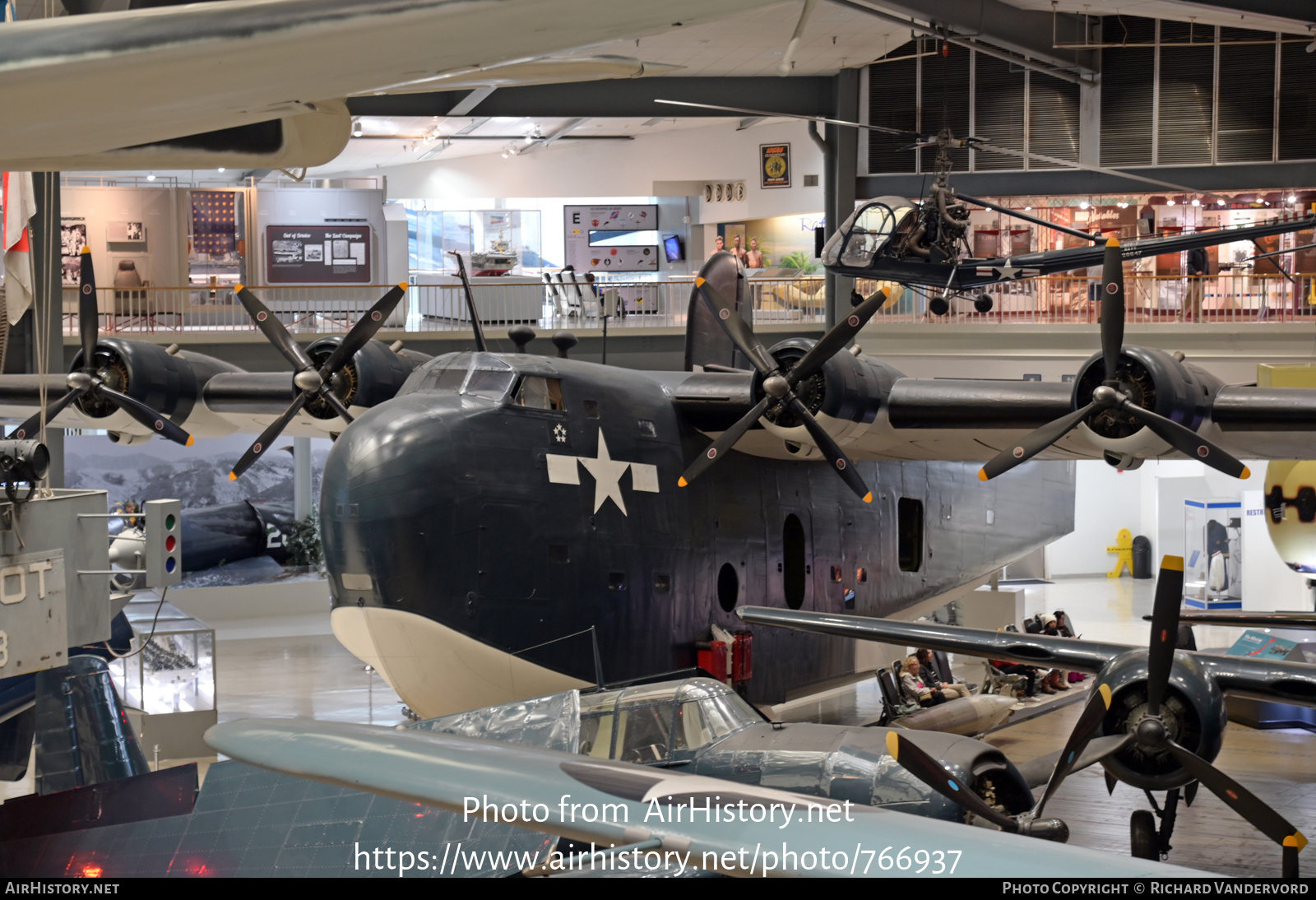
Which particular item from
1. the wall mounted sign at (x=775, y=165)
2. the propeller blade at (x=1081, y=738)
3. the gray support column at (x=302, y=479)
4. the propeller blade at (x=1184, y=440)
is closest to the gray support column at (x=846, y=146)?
the wall mounted sign at (x=775, y=165)

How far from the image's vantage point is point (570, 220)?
1193 inches

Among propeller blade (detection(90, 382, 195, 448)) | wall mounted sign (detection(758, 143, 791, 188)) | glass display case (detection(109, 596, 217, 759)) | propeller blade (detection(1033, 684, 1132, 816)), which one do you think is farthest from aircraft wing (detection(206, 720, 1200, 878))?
wall mounted sign (detection(758, 143, 791, 188))

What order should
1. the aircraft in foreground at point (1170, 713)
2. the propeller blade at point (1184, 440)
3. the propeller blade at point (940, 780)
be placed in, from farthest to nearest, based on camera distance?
the propeller blade at point (1184, 440) < the aircraft in foreground at point (1170, 713) < the propeller blade at point (940, 780)

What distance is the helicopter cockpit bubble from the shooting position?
18.3 meters

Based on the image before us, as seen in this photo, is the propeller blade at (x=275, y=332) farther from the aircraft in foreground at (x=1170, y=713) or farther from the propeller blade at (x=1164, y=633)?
the propeller blade at (x=1164, y=633)

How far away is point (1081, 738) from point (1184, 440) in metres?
3.86

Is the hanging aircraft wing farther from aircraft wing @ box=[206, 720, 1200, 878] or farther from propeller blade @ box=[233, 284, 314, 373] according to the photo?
propeller blade @ box=[233, 284, 314, 373]

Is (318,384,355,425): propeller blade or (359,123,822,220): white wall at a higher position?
(359,123,822,220): white wall

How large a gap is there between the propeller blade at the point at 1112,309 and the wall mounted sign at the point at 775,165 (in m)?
18.1

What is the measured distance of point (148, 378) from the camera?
1345 centimetres

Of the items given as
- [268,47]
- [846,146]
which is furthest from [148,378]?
[846,146]

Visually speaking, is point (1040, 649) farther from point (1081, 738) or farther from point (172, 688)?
point (172, 688)

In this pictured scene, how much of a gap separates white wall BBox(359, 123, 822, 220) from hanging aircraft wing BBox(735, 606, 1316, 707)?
20107 mm

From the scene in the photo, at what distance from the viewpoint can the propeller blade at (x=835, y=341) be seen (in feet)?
35.3
